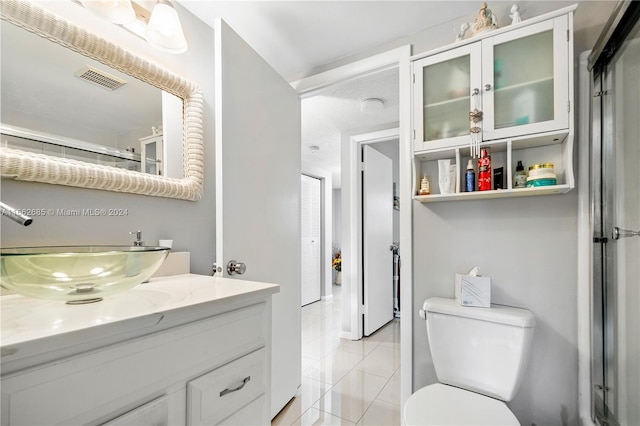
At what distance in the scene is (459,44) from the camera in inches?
53.7

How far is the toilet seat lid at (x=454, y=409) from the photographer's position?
1043 millimetres

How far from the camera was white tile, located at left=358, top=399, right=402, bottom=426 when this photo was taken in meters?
1.65

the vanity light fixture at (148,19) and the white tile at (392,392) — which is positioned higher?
the vanity light fixture at (148,19)

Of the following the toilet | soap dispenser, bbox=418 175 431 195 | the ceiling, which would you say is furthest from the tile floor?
the ceiling

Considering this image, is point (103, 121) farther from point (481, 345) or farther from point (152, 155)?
point (481, 345)

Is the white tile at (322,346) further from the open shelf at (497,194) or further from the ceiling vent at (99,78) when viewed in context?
the ceiling vent at (99,78)

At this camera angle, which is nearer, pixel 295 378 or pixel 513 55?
pixel 513 55

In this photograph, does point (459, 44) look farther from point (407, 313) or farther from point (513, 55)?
point (407, 313)

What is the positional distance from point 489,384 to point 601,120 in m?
1.23

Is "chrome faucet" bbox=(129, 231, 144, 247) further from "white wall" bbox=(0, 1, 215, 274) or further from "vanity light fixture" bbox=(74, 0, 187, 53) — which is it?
"vanity light fixture" bbox=(74, 0, 187, 53)

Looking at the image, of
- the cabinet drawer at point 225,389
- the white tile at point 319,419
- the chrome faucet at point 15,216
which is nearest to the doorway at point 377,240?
the white tile at point 319,419

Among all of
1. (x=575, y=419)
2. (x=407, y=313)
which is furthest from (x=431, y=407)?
(x=575, y=419)

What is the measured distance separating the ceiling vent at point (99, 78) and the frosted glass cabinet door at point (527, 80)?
1592 mm

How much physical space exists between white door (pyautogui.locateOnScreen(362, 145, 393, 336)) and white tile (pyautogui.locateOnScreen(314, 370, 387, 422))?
888 millimetres
